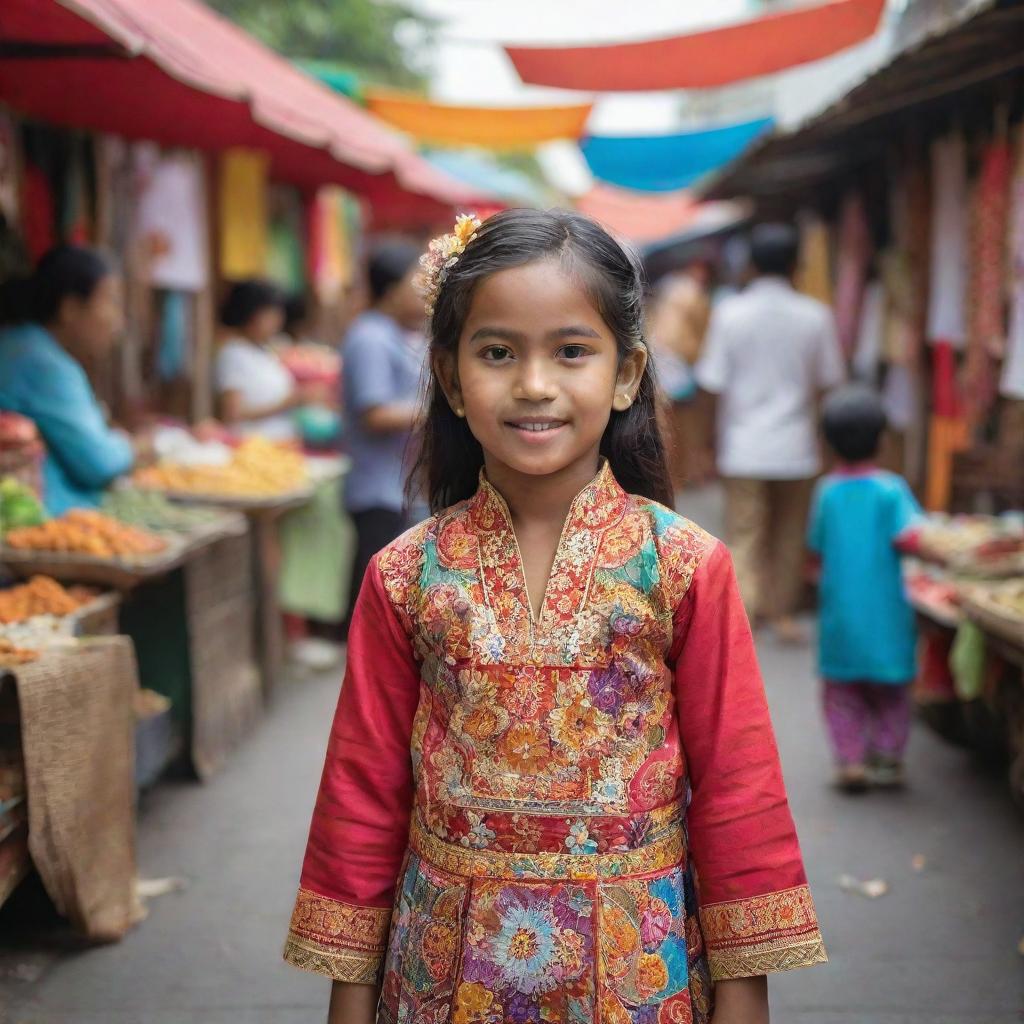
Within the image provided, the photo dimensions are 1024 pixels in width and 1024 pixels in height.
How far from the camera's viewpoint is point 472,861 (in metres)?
1.89

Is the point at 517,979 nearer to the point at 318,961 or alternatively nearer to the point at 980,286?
the point at 318,961

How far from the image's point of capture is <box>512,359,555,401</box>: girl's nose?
1.83 metres

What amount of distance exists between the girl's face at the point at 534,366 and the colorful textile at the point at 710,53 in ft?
15.1

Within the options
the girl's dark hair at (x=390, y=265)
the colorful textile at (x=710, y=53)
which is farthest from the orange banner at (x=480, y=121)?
the girl's dark hair at (x=390, y=265)

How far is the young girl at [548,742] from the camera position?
1873 millimetres

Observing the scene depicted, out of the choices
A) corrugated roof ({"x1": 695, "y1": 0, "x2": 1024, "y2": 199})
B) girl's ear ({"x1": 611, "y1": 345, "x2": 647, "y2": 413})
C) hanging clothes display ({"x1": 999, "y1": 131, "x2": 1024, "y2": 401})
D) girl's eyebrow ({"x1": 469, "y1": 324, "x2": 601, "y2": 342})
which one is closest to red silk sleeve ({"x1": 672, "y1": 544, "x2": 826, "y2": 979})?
girl's ear ({"x1": 611, "y1": 345, "x2": 647, "y2": 413})

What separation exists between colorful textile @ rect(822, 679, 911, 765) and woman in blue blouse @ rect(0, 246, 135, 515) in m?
2.88

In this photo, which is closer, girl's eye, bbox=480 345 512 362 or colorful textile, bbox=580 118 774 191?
girl's eye, bbox=480 345 512 362

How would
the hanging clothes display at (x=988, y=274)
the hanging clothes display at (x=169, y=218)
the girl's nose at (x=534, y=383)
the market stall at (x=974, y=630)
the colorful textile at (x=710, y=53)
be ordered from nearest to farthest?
the girl's nose at (x=534, y=383) < the market stall at (x=974, y=630) < the hanging clothes display at (x=988, y=274) < the colorful textile at (x=710, y=53) < the hanging clothes display at (x=169, y=218)

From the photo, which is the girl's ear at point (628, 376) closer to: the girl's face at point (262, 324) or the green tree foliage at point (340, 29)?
the girl's face at point (262, 324)

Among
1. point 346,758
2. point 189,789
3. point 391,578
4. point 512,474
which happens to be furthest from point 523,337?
point 189,789

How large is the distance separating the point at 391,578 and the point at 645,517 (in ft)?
1.35

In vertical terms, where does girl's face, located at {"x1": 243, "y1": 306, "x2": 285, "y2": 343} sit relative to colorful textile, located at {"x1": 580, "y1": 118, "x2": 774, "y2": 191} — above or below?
below

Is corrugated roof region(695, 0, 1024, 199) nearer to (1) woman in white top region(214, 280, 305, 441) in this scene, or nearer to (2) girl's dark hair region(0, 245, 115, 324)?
(1) woman in white top region(214, 280, 305, 441)
